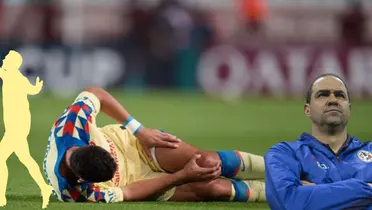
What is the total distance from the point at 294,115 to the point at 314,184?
1152 centimetres

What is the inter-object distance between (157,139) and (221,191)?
665mm

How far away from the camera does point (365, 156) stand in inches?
275

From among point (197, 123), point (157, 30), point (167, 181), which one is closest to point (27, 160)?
point (167, 181)

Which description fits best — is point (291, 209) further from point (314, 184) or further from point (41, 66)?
point (41, 66)

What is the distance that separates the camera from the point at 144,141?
7898mm

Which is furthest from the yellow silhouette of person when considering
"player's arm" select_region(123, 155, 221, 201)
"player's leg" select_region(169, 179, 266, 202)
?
"player's leg" select_region(169, 179, 266, 202)

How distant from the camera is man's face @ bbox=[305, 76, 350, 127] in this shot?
6.91 m

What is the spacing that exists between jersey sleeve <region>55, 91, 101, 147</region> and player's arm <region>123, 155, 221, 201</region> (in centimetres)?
52

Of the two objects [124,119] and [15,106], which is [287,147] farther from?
[15,106]

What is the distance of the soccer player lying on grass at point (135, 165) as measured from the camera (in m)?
7.46

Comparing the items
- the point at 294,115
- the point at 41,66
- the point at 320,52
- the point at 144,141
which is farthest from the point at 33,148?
the point at 320,52

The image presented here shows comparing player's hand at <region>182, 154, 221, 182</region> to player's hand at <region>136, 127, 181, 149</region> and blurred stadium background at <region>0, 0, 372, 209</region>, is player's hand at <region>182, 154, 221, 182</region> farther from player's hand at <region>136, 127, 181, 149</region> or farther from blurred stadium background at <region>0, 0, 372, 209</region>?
blurred stadium background at <region>0, 0, 372, 209</region>

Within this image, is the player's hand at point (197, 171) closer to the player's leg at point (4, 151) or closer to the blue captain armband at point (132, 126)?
the blue captain armband at point (132, 126)

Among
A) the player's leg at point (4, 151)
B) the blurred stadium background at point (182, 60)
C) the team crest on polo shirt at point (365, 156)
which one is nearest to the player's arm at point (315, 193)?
the team crest on polo shirt at point (365, 156)
